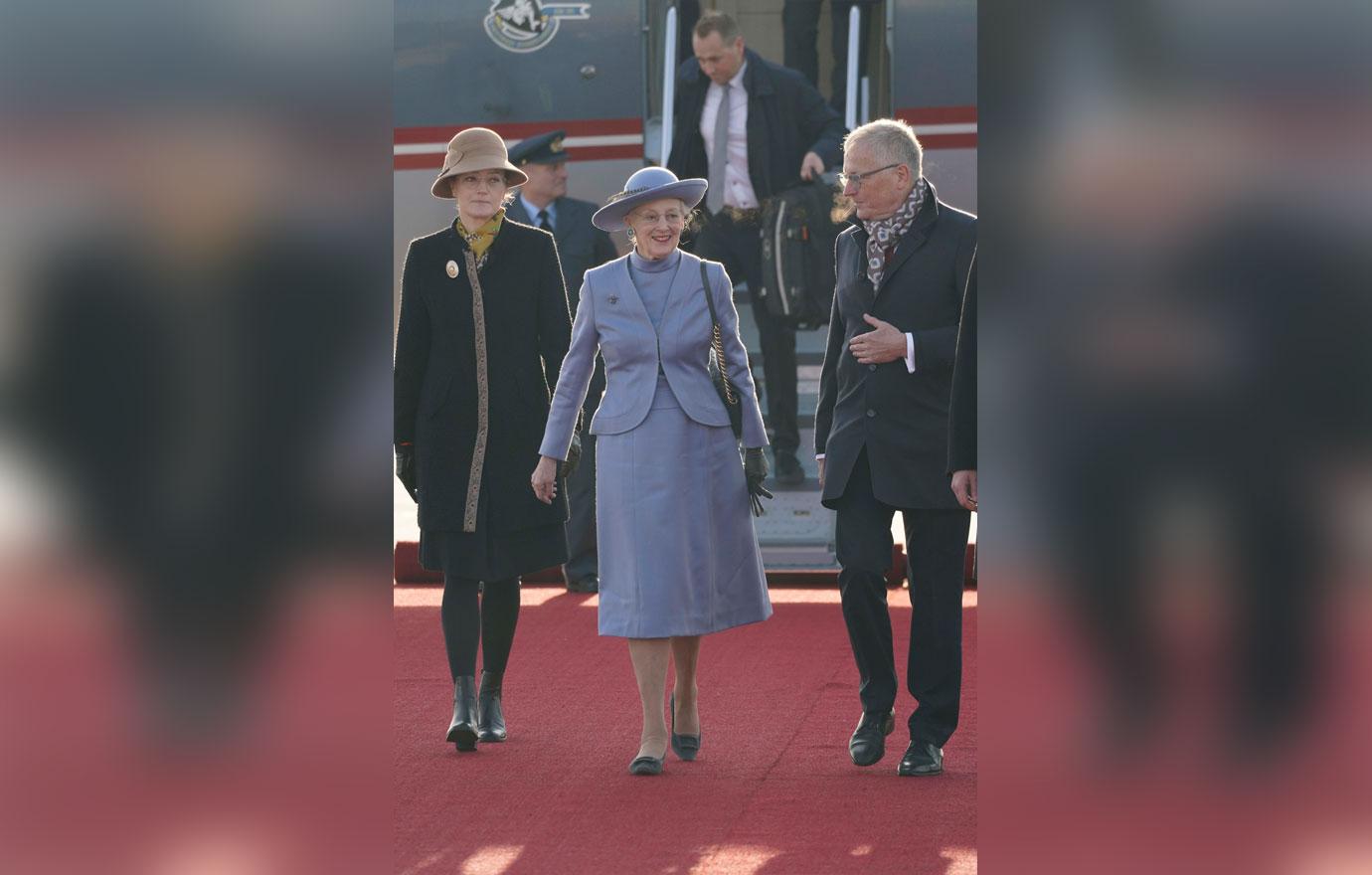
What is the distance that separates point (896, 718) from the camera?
19.8 ft

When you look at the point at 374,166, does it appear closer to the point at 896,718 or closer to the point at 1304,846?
the point at 1304,846

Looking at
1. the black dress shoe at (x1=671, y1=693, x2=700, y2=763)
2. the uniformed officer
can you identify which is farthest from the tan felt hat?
the uniformed officer

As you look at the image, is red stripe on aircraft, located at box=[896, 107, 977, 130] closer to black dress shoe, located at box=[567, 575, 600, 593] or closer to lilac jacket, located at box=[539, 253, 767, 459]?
black dress shoe, located at box=[567, 575, 600, 593]

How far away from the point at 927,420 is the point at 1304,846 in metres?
3.05

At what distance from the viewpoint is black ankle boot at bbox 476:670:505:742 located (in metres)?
5.81

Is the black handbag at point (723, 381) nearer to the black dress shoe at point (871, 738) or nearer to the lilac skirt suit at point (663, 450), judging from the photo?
the lilac skirt suit at point (663, 450)

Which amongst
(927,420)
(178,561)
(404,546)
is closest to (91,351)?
(178,561)

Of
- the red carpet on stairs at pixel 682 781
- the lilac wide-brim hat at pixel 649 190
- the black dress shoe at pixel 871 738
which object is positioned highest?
the lilac wide-brim hat at pixel 649 190

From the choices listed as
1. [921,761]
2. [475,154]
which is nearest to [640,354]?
[475,154]

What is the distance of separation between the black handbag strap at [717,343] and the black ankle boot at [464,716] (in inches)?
45.6

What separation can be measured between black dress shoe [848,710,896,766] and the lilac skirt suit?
476mm

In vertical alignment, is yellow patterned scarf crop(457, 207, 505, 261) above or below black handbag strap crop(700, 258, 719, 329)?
above

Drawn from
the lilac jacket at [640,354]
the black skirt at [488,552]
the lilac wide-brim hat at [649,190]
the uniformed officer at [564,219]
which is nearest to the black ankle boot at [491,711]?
the black skirt at [488,552]

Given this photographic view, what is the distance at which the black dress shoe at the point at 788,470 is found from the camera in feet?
29.1
